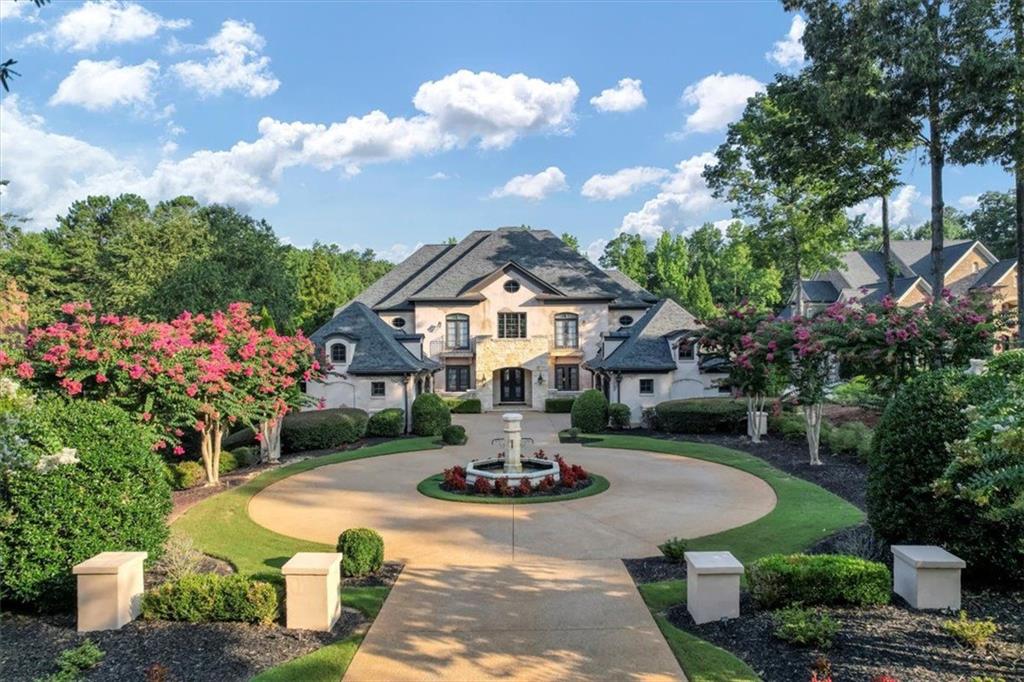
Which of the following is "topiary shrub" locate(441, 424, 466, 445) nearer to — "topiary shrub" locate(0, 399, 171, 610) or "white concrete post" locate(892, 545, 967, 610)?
"topiary shrub" locate(0, 399, 171, 610)

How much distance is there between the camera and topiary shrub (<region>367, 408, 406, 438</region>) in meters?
26.1

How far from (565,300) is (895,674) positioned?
104ft

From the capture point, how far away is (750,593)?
809 cm

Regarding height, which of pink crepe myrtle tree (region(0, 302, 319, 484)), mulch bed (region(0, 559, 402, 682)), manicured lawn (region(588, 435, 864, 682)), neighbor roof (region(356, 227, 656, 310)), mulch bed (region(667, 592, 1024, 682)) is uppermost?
neighbor roof (region(356, 227, 656, 310))

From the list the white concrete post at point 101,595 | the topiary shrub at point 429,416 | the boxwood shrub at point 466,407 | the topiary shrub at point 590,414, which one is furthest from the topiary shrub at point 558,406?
the white concrete post at point 101,595

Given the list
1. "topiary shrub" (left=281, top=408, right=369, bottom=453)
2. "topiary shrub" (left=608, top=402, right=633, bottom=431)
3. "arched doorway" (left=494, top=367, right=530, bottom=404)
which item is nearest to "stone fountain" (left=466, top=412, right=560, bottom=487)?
"topiary shrub" (left=281, top=408, right=369, bottom=453)

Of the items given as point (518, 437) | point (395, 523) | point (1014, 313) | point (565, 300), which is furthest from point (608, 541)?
point (565, 300)

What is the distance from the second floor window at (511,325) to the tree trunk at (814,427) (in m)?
20.7

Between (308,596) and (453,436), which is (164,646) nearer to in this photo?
(308,596)

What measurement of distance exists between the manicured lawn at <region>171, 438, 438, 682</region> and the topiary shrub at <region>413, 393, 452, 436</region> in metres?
7.18

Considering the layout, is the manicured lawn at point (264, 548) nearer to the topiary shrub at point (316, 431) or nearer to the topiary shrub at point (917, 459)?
the topiary shrub at point (316, 431)

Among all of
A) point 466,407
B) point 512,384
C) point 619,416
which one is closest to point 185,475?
point 619,416

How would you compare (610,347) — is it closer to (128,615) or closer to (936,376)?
(936,376)

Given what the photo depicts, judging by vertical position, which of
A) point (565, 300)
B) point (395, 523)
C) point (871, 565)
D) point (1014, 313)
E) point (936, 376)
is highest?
point (565, 300)
